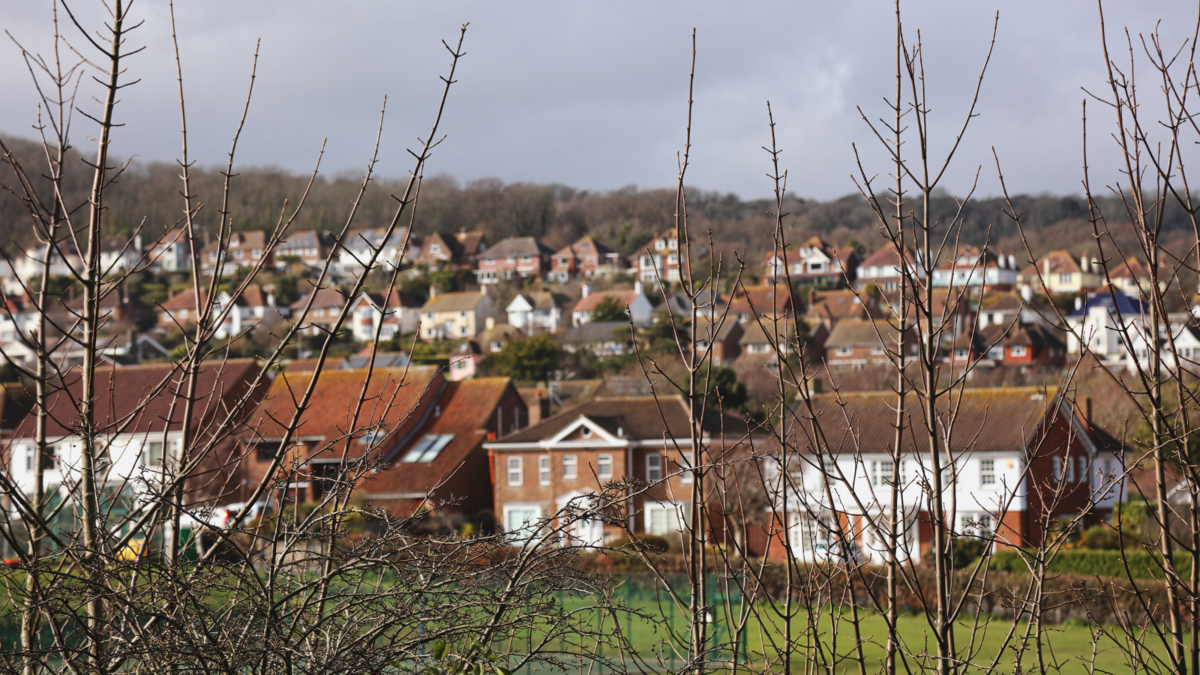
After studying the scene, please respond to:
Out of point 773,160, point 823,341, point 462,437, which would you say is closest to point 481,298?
point 823,341

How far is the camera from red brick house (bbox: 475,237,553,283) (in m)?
119

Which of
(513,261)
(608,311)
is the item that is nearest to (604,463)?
(608,311)

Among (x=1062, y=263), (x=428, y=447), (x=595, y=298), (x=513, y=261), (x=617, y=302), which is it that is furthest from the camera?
(x=513, y=261)

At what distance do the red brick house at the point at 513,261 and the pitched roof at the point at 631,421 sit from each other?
85.6m

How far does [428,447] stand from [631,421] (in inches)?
252

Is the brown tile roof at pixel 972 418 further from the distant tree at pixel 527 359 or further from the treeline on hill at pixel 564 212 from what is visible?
the treeline on hill at pixel 564 212

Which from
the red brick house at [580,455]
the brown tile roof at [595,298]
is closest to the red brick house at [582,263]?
the brown tile roof at [595,298]

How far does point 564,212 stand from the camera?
458 ft

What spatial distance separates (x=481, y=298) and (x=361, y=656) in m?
96.4

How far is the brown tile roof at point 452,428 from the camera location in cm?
3061

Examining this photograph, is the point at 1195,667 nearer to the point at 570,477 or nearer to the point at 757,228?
the point at 570,477

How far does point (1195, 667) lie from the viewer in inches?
109

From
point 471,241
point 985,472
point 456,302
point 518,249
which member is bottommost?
point 985,472

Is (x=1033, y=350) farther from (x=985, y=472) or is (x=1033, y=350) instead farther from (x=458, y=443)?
(x=458, y=443)
